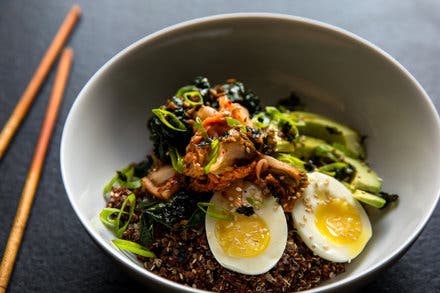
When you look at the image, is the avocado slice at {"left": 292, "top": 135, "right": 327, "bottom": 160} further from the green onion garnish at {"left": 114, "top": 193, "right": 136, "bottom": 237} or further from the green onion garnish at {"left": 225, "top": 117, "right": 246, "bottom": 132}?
the green onion garnish at {"left": 114, "top": 193, "right": 136, "bottom": 237}

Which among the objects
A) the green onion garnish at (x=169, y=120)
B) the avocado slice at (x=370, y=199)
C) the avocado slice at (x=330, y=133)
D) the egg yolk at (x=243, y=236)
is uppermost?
the avocado slice at (x=330, y=133)

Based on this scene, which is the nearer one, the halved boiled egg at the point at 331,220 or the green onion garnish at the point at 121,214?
the halved boiled egg at the point at 331,220

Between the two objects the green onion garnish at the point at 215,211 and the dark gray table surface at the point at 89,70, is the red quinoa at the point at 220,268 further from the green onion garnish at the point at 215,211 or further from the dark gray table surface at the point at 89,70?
the dark gray table surface at the point at 89,70

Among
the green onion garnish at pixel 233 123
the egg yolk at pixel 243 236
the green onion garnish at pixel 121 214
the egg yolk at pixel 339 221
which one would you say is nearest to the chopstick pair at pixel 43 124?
the green onion garnish at pixel 121 214

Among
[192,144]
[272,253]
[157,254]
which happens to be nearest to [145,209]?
[157,254]

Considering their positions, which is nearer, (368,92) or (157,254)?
(157,254)

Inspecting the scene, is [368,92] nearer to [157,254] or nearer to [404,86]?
[404,86]
